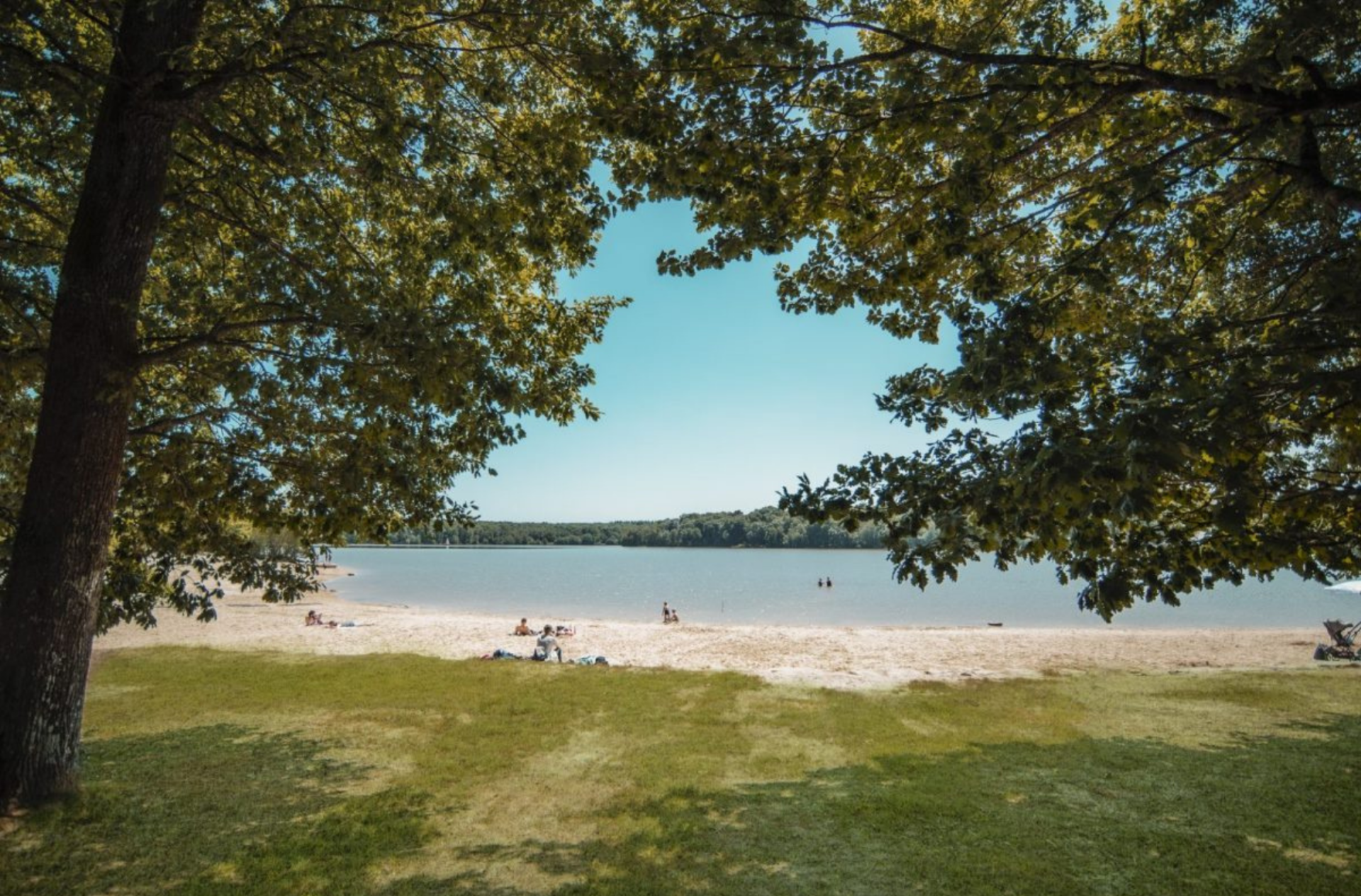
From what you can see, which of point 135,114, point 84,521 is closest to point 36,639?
point 84,521

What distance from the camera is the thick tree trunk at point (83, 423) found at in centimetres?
556

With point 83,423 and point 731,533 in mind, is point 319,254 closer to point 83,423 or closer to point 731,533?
point 83,423

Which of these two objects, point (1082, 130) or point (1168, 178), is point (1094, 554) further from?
point (1082, 130)

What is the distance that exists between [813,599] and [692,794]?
158ft

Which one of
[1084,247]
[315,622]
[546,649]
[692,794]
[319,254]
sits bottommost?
[315,622]

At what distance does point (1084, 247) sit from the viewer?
5141mm

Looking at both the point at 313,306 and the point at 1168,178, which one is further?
the point at 313,306

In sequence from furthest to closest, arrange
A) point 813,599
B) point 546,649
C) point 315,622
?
1. point 813,599
2. point 315,622
3. point 546,649

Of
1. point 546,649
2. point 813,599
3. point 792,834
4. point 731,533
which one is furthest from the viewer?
point 731,533

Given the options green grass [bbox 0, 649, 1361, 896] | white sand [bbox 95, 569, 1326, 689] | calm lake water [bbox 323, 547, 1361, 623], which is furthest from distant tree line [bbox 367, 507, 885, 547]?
green grass [bbox 0, 649, 1361, 896]

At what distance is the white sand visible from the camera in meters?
17.5

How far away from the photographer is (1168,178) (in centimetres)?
455

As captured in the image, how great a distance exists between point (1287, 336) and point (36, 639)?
9.16 meters

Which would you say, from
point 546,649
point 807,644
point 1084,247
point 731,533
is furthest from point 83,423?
point 731,533
